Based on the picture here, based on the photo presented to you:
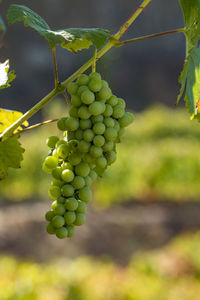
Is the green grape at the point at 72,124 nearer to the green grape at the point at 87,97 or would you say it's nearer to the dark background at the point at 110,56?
the green grape at the point at 87,97

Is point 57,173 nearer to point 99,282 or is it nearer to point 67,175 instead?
point 67,175

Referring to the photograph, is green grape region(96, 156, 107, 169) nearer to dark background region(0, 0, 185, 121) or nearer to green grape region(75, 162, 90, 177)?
green grape region(75, 162, 90, 177)

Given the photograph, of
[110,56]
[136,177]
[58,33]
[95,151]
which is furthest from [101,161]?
[110,56]

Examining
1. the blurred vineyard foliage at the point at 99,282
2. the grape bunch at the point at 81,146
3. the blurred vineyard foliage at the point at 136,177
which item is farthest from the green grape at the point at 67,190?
the blurred vineyard foliage at the point at 136,177

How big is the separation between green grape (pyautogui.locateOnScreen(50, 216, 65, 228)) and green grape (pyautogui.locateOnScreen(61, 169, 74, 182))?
41 millimetres

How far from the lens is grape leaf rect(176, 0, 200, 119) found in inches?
20.6

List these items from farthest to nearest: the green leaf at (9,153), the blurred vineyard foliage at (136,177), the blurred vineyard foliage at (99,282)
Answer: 1. the blurred vineyard foliage at (136,177)
2. the blurred vineyard foliage at (99,282)
3. the green leaf at (9,153)

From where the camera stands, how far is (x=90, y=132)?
0.49 m

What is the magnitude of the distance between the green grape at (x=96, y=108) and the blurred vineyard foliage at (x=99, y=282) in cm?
168

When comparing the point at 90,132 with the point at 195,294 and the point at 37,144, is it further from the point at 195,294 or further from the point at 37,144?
the point at 37,144

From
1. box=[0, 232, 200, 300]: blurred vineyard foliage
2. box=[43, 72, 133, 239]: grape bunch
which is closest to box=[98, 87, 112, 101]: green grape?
box=[43, 72, 133, 239]: grape bunch

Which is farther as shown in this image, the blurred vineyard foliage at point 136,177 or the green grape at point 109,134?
the blurred vineyard foliage at point 136,177

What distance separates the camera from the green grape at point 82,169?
513 mm

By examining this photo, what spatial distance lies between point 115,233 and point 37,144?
1.30m
